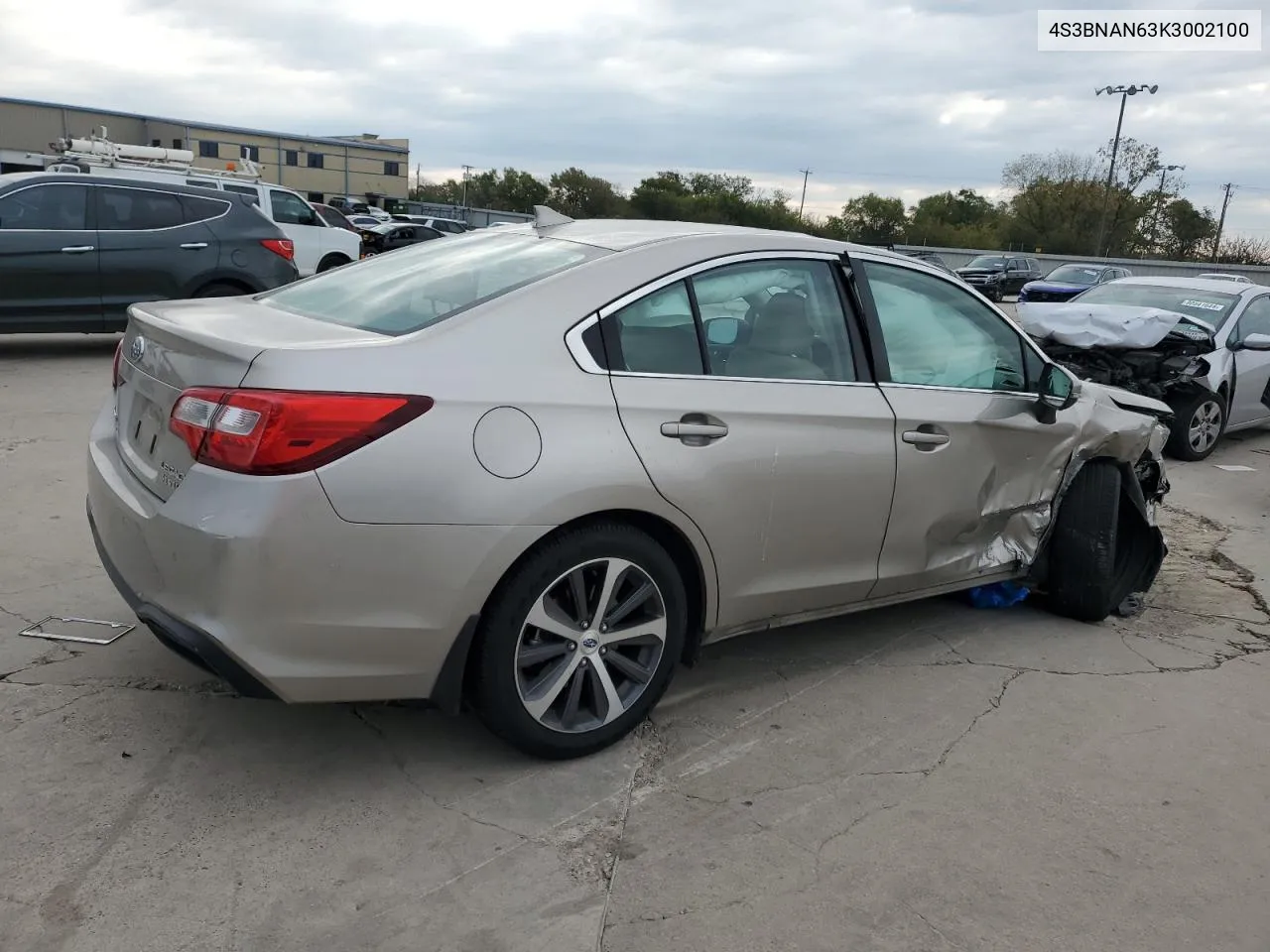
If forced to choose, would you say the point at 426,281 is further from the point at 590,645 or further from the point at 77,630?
the point at 77,630

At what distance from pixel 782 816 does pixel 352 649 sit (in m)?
1.29

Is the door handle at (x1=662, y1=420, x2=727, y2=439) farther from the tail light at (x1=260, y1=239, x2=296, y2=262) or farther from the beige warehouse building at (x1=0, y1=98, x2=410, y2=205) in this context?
the beige warehouse building at (x1=0, y1=98, x2=410, y2=205)

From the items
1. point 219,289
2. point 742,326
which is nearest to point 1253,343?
point 742,326

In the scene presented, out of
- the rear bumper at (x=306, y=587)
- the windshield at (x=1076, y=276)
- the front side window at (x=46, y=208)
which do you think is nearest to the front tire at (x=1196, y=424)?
the rear bumper at (x=306, y=587)

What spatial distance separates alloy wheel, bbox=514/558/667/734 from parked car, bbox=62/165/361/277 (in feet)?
43.9

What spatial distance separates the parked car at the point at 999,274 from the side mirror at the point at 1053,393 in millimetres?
30427

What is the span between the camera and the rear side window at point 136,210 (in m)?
10.1

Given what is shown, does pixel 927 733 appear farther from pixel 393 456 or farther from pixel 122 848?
pixel 122 848

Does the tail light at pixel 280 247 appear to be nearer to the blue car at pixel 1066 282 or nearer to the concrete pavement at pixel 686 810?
the concrete pavement at pixel 686 810

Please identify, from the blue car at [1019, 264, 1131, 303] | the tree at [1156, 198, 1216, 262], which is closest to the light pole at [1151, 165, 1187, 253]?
the tree at [1156, 198, 1216, 262]

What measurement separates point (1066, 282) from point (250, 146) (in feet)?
192

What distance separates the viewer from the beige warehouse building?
5584 centimetres

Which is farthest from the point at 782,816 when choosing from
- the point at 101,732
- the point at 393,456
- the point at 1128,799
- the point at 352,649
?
the point at 101,732

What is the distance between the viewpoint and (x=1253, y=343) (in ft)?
30.3
